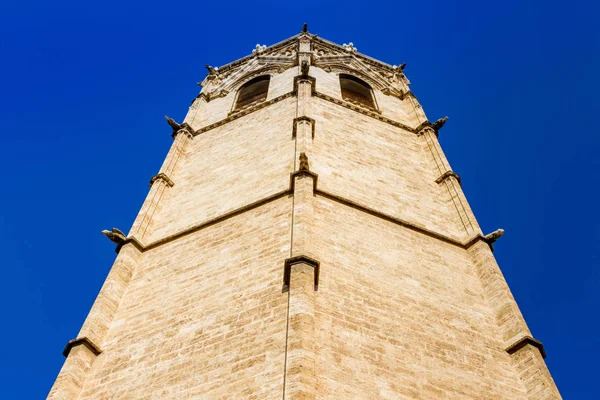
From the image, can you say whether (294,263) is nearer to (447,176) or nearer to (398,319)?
(398,319)

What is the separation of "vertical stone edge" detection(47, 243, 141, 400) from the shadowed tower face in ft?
0.09

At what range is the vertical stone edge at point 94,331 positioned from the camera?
9.40 meters

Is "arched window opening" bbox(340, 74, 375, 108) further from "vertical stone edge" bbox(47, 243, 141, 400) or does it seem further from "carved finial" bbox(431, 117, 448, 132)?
"vertical stone edge" bbox(47, 243, 141, 400)

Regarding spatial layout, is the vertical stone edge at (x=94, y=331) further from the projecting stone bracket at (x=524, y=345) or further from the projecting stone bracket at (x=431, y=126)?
the projecting stone bracket at (x=431, y=126)

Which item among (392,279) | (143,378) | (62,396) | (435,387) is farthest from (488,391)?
(62,396)

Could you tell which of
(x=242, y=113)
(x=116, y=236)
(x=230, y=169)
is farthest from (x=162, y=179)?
(x=242, y=113)

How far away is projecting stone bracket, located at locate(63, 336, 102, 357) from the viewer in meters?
10.1

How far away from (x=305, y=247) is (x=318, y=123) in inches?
263

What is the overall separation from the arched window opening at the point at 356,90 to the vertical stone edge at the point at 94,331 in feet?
31.7

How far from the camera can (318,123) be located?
16359 mm

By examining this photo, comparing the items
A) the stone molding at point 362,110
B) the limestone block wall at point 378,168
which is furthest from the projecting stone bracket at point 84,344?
the stone molding at point 362,110

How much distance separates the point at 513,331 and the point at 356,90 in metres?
12.6

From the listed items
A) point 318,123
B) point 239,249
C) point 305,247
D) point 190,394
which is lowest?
point 190,394

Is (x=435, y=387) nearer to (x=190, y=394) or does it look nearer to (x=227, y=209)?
(x=190, y=394)
